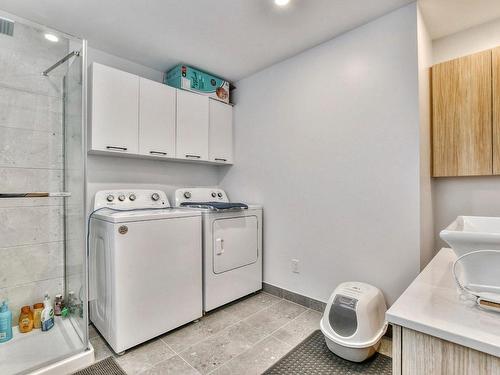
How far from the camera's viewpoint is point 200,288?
221 cm

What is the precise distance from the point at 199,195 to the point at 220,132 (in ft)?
2.47

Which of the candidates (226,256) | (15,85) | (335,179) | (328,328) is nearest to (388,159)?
(335,179)

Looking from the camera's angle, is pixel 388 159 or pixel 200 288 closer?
pixel 388 159

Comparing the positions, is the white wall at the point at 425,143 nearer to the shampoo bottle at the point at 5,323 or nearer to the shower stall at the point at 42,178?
the shower stall at the point at 42,178

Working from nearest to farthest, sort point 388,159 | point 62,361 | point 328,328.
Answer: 1. point 62,361
2. point 328,328
3. point 388,159

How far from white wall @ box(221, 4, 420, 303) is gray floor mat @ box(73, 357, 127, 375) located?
5.05 feet

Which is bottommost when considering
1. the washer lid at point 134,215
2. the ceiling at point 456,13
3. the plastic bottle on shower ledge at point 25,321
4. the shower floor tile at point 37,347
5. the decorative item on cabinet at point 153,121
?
the shower floor tile at point 37,347

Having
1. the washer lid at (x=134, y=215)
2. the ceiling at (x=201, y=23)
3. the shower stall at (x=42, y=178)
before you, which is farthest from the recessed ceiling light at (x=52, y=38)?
the washer lid at (x=134, y=215)

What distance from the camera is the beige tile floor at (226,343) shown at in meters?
1.65

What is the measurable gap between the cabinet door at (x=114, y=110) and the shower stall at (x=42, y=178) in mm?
153

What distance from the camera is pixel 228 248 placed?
95.6 inches

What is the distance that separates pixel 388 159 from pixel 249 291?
1.78 meters

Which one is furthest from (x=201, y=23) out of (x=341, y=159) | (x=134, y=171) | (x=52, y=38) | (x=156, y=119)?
(x=341, y=159)

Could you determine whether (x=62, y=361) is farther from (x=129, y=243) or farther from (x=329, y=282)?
(x=329, y=282)
